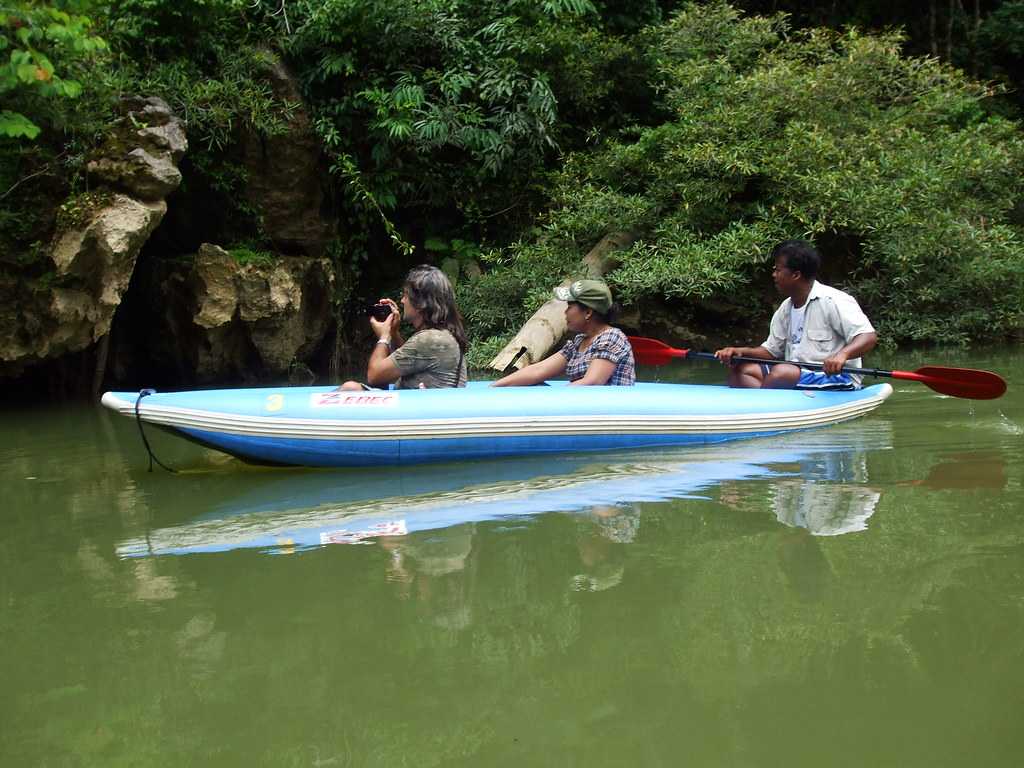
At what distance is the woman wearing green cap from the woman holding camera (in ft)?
1.50

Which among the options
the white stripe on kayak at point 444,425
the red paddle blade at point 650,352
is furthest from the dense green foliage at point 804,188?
the white stripe on kayak at point 444,425

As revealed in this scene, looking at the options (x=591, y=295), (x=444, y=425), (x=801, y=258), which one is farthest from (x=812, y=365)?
(x=444, y=425)

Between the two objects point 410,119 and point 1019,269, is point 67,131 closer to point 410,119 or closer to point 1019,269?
point 410,119

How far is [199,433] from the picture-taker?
14.5ft

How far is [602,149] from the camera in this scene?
33.3 ft

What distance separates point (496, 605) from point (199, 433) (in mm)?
2241

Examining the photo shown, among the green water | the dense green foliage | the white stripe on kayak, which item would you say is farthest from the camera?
the dense green foliage

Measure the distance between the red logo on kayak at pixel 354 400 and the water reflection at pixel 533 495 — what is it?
322mm

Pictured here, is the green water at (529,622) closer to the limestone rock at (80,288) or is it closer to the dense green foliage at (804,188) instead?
the limestone rock at (80,288)

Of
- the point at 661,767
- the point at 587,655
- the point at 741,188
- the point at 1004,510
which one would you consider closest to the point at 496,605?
the point at 587,655

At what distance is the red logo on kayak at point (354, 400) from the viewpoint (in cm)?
453

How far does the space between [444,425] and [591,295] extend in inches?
40.3

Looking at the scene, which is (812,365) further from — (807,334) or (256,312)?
(256,312)

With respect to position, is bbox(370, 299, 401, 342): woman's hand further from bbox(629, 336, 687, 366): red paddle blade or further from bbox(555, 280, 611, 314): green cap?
bbox(629, 336, 687, 366): red paddle blade
